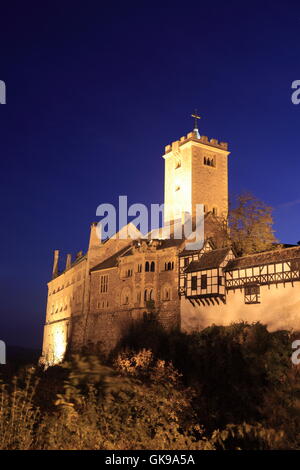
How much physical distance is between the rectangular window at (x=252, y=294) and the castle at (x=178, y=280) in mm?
71

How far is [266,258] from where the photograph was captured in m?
32.8

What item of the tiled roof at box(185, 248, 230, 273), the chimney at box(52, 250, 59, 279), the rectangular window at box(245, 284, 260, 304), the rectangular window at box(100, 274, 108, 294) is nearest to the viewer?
the rectangular window at box(245, 284, 260, 304)

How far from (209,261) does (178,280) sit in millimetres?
3552

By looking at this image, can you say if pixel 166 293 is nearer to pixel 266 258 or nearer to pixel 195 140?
pixel 266 258

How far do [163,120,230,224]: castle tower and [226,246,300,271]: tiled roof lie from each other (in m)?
21.3

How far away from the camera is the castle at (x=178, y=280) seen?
32062mm

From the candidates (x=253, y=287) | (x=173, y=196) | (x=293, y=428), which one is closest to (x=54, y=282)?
(x=173, y=196)

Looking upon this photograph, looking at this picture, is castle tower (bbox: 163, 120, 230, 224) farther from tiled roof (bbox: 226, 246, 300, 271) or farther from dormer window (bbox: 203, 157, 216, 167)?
tiled roof (bbox: 226, 246, 300, 271)

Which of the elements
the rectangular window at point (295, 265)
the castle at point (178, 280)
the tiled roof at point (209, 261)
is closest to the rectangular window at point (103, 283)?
the castle at point (178, 280)

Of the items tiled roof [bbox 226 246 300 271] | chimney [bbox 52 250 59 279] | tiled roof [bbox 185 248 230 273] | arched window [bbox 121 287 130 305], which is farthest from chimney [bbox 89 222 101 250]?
chimney [bbox 52 250 59 279]

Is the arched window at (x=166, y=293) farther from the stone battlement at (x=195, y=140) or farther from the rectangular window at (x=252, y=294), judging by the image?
the stone battlement at (x=195, y=140)

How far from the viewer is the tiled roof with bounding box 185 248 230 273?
3600 centimetres

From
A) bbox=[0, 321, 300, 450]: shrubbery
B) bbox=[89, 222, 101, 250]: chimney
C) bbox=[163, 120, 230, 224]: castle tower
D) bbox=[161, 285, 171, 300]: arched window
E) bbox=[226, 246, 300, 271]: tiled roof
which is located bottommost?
bbox=[0, 321, 300, 450]: shrubbery

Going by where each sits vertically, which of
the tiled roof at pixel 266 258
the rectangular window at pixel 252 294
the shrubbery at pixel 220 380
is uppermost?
the tiled roof at pixel 266 258
